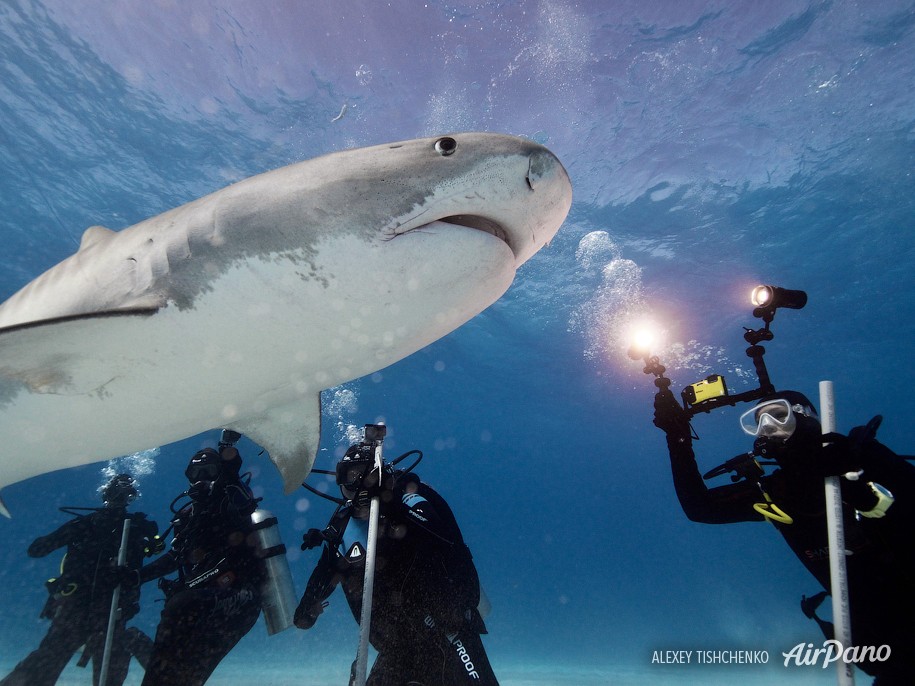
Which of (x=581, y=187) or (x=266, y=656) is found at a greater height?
(x=581, y=187)

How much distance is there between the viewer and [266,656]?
26.5 meters

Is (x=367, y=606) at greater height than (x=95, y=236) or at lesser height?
lesser

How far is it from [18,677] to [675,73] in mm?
17171

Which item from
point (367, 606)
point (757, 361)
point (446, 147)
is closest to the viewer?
point (446, 147)

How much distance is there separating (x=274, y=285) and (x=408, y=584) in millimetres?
2793

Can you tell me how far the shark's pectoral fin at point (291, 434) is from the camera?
3934 millimetres

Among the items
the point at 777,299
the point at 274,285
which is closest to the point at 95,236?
the point at 274,285

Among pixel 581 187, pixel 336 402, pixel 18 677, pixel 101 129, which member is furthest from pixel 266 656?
pixel 581 187

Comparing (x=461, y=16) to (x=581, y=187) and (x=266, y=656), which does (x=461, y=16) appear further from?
(x=266, y=656)

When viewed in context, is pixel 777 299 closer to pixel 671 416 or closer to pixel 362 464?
pixel 671 416

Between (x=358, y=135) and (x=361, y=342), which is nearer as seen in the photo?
(x=361, y=342)

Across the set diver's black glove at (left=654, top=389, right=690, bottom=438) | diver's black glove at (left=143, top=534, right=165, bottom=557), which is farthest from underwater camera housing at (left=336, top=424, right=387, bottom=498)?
diver's black glove at (left=143, top=534, right=165, bottom=557)

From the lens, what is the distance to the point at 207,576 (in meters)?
4.69

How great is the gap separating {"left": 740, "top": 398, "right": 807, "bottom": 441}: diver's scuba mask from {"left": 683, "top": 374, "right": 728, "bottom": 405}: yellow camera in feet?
1.01
